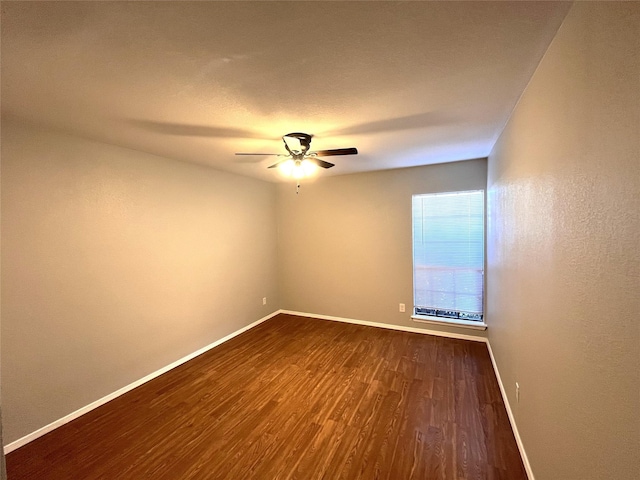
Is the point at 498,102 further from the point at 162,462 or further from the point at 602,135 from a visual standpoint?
the point at 162,462

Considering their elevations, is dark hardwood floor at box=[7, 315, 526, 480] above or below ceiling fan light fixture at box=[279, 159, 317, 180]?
below

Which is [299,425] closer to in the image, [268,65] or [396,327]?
[396,327]

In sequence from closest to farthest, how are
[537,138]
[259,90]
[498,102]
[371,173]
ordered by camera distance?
[537,138] → [259,90] → [498,102] → [371,173]

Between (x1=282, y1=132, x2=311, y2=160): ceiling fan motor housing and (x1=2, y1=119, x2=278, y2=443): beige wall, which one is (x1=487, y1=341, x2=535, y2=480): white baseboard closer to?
(x1=282, y1=132, x2=311, y2=160): ceiling fan motor housing

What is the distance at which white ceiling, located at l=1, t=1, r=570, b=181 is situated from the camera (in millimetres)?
1090

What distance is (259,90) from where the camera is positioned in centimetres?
168

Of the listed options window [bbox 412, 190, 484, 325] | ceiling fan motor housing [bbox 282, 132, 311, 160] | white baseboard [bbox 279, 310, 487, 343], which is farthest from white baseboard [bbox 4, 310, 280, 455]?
window [bbox 412, 190, 484, 325]

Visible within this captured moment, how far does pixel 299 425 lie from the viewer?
90.4 inches

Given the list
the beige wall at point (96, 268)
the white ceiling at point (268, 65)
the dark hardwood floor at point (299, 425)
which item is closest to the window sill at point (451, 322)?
the dark hardwood floor at point (299, 425)

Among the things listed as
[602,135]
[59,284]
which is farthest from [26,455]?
[602,135]

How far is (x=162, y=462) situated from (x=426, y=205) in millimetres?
3914

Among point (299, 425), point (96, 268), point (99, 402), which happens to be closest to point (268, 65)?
point (96, 268)

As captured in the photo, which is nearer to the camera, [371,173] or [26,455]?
[26,455]

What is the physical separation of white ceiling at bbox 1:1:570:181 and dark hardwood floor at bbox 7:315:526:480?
246cm
